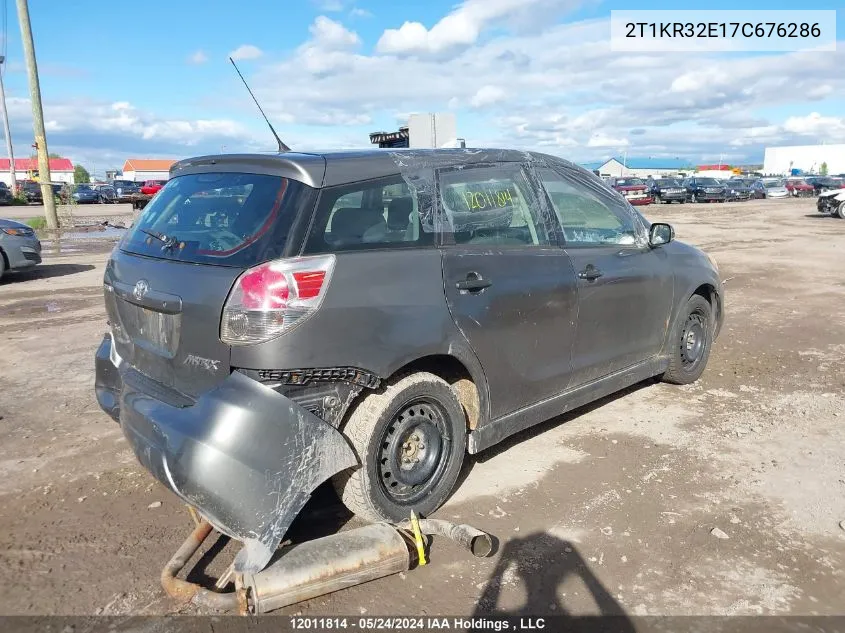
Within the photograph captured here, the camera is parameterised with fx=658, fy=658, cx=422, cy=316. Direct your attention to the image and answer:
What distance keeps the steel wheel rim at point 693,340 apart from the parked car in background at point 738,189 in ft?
138

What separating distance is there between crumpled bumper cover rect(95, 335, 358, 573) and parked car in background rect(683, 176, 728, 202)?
42.8 metres

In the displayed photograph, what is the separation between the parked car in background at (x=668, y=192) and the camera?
40.1 m

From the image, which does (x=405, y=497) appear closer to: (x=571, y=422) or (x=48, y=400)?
(x=571, y=422)

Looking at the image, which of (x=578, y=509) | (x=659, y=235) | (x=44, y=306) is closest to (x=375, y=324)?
(x=578, y=509)

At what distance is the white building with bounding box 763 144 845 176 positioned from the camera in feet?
410

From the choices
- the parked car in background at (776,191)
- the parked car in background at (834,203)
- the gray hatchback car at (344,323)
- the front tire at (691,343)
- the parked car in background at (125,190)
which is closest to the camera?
the gray hatchback car at (344,323)

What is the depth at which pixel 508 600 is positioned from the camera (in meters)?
2.80

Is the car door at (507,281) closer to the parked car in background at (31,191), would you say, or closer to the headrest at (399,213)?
the headrest at (399,213)

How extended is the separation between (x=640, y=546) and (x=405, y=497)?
1.17 metres

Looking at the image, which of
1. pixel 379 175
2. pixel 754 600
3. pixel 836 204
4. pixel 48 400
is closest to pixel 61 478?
pixel 48 400

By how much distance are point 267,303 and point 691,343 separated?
3.96 metres

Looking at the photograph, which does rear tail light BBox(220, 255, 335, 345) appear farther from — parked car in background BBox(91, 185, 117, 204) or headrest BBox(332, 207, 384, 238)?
parked car in background BBox(91, 185, 117, 204)

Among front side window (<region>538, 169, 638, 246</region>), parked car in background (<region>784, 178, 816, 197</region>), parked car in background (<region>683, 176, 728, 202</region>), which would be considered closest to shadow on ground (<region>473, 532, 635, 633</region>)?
front side window (<region>538, 169, 638, 246</region>)

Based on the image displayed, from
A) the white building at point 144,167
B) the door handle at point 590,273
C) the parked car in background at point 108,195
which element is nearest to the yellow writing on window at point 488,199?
the door handle at point 590,273
